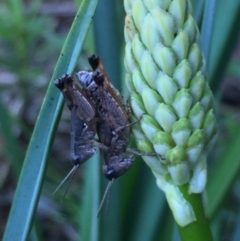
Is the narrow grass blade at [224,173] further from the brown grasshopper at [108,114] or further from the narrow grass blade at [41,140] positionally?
the narrow grass blade at [41,140]

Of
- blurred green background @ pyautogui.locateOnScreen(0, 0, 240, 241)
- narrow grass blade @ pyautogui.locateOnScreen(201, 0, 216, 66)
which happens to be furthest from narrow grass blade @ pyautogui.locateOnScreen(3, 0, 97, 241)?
narrow grass blade @ pyautogui.locateOnScreen(201, 0, 216, 66)

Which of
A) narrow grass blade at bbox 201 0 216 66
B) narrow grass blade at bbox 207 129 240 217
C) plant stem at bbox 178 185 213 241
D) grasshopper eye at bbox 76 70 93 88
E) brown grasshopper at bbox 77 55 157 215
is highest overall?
narrow grass blade at bbox 201 0 216 66

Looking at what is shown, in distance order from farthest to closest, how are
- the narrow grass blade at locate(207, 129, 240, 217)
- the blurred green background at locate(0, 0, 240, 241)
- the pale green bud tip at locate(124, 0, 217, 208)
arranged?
1. the narrow grass blade at locate(207, 129, 240, 217)
2. the blurred green background at locate(0, 0, 240, 241)
3. the pale green bud tip at locate(124, 0, 217, 208)

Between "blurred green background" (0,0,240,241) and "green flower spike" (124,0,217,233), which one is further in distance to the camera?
"blurred green background" (0,0,240,241)

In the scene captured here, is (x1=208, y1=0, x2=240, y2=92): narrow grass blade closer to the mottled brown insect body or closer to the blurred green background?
the blurred green background

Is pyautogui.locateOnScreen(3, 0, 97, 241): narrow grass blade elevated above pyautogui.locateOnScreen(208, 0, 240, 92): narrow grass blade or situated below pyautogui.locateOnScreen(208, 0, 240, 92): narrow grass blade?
below

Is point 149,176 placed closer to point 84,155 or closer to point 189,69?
point 84,155

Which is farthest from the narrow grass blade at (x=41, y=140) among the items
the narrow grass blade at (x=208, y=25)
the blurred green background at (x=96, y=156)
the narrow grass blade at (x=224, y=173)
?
the narrow grass blade at (x=224, y=173)
